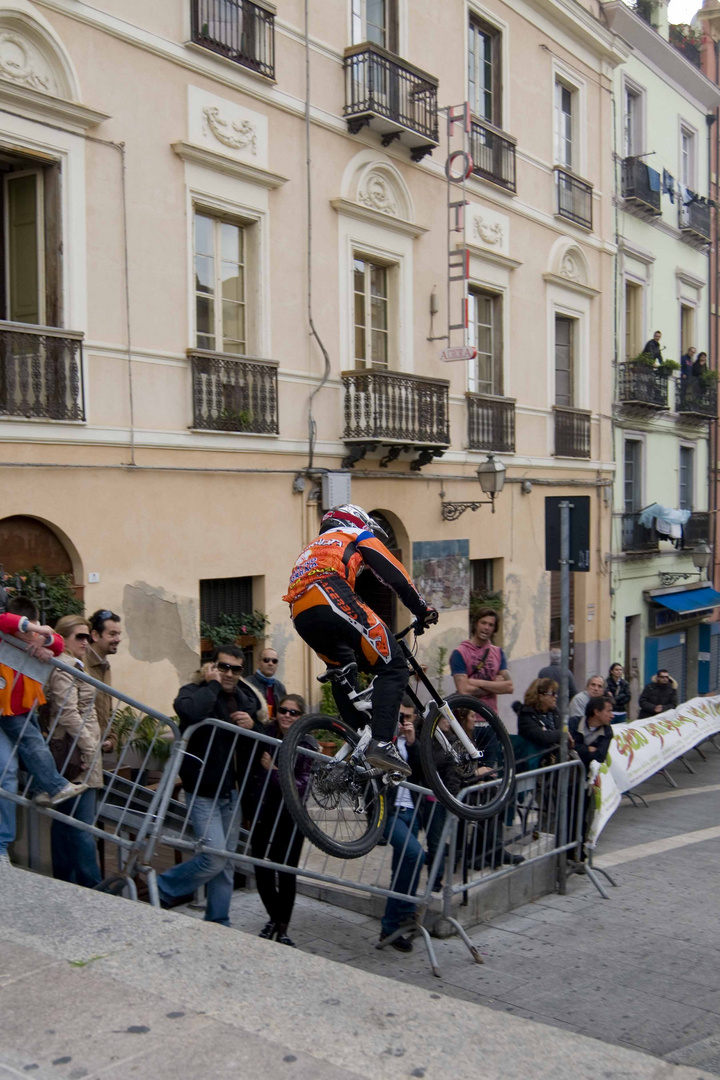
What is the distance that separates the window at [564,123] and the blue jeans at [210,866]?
51.0 ft

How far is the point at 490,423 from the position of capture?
669 inches

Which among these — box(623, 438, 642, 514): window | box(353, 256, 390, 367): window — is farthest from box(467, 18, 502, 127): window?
box(623, 438, 642, 514): window

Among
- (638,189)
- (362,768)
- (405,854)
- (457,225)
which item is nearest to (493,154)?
(457,225)

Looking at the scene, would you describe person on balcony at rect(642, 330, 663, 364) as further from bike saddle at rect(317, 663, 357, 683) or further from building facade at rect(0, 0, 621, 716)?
bike saddle at rect(317, 663, 357, 683)

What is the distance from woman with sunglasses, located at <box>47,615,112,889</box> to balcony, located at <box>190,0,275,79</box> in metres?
8.02

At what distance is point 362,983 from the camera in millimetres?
4422

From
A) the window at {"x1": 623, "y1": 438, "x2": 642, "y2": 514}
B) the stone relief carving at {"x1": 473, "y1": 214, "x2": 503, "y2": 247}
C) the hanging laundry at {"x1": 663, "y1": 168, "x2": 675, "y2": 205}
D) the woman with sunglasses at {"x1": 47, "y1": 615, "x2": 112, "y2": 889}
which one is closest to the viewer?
the woman with sunglasses at {"x1": 47, "y1": 615, "x2": 112, "y2": 889}

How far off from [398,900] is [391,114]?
1054 centimetres

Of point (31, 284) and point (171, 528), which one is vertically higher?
point (31, 284)

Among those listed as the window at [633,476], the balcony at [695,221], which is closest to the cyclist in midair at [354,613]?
the window at [633,476]

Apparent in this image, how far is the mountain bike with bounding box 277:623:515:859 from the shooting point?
5199 mm

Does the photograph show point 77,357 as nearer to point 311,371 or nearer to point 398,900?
point 311,371

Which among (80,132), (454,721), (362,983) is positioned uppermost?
(80,132)

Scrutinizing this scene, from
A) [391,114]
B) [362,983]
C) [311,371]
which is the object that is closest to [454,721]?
[362,983]
